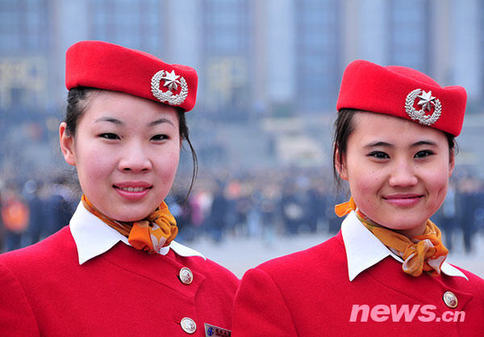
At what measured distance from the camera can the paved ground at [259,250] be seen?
11.0 meters

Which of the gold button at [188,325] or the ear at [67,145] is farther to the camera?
the ear at [67,145]

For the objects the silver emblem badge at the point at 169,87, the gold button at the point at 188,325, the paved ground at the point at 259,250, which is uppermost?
the silver emblem badge at the point at 169,87

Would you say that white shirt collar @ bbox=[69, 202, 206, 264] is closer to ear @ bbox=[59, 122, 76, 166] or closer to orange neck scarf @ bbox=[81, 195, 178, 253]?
orange neck scarf @ bbox=[81, 195, 178, 253]

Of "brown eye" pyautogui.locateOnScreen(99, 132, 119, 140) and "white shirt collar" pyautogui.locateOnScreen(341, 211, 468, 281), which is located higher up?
"brown eye" pyautogui.locateOnScreen(99, 132, 119, 140)

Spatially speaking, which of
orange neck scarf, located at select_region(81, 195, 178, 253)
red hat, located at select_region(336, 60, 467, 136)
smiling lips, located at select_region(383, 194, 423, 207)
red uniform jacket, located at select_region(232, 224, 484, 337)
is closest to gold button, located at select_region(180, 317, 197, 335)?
red uniform jacket, located at select_region(232, 224, 484, 337)

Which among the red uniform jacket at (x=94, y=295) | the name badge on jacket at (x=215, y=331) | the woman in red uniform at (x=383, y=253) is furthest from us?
the name badge on jacket at (x=215, y=331)

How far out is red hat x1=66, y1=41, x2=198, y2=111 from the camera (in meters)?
2.23

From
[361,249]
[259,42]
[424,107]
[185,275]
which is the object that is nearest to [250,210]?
[185,275]

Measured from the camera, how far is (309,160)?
28.1 meters

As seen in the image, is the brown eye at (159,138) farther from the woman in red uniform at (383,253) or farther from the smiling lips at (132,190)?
the woman in red uniform at (383,253)

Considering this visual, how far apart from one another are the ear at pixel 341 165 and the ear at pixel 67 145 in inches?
36.3

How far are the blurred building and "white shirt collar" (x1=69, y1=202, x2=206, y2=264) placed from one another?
99.2ft

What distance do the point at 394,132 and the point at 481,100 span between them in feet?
111

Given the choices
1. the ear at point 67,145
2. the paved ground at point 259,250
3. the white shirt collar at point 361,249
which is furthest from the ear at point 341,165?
the paved ground at point 259,250
